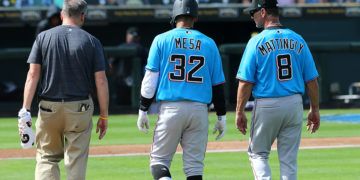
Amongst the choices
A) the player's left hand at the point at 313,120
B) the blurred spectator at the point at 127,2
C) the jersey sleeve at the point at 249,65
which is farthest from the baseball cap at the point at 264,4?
the blurred spectator at the point at 127,2

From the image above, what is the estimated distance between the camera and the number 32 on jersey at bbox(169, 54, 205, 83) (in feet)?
24.1

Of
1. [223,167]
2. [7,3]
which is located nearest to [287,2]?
[7,3]

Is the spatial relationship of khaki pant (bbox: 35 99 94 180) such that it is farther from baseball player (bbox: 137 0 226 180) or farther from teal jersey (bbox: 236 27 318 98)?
teal jersey (bbox: 236 27 318 98)

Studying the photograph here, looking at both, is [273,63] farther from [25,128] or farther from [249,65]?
[25,128]

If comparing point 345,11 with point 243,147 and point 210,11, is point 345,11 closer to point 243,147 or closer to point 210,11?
point 210,11

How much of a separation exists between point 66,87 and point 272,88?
1.67 m

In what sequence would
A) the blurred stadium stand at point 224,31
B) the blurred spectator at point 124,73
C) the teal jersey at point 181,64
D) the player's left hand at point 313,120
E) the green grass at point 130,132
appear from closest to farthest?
the teal jersey at point 181,64 → the player's left hand at point 313,120 → the green grass at point 130,132 → the blurred spectator at point 124,73 → the blurred stadium stand at point 224,31

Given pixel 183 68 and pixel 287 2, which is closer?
pixel 183 68

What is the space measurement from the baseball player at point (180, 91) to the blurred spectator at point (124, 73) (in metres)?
12.8

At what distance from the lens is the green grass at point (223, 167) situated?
32.8 ft

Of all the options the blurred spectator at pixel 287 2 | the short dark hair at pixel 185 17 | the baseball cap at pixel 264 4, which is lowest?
the blurred spectator at pixel 287 2

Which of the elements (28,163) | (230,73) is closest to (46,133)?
(28,163)

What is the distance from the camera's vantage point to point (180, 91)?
24.1ft

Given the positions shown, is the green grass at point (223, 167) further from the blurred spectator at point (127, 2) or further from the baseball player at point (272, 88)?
the blurred spectator at point (127, 2)
